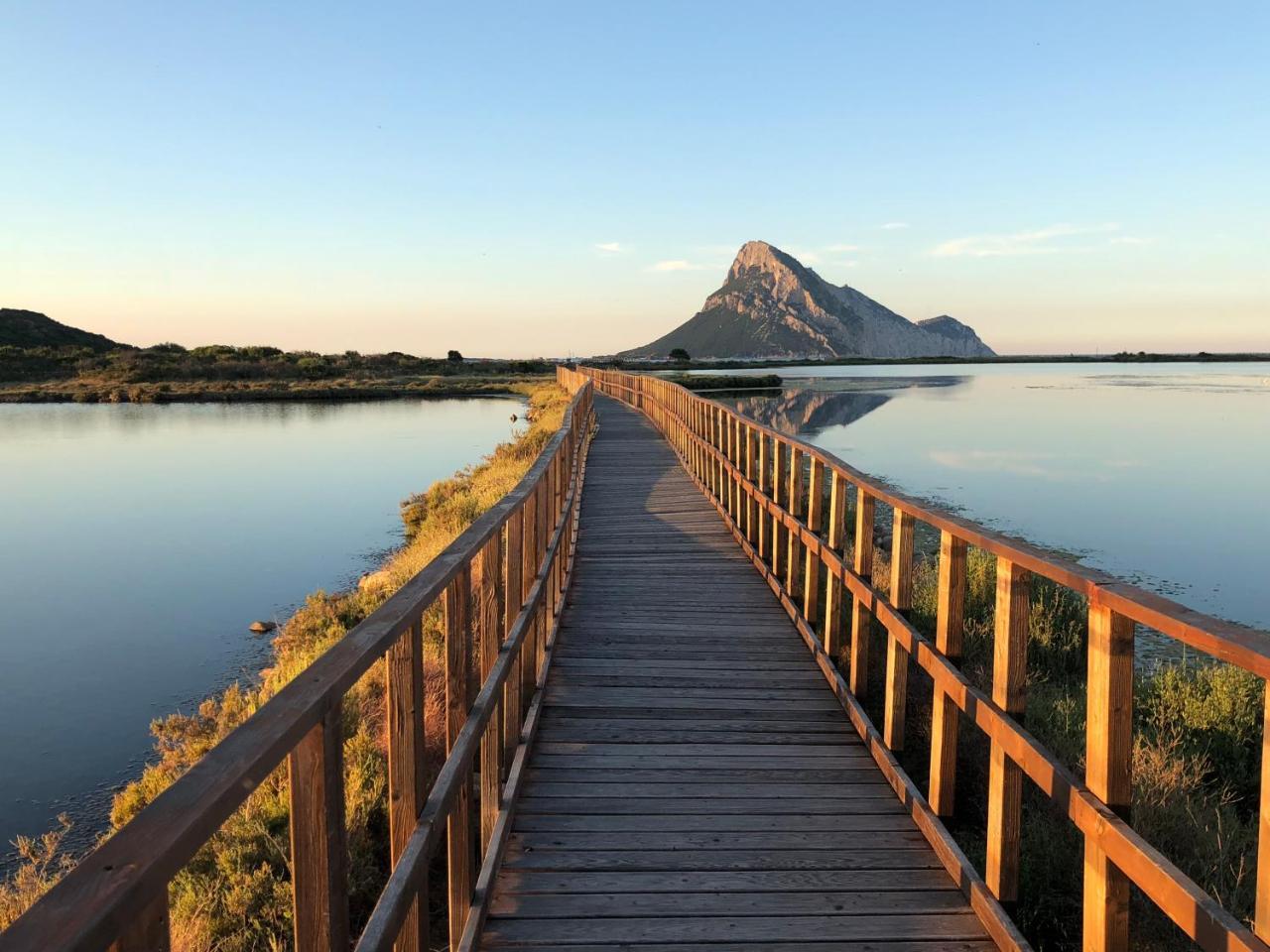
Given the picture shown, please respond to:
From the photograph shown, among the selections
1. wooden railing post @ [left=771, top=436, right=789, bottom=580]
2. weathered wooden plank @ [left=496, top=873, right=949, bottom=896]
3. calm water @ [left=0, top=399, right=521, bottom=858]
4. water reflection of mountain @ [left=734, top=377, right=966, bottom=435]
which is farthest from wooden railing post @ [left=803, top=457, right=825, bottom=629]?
water reflection of mountain @ [left=734, top=377, right=966, bottom=435]

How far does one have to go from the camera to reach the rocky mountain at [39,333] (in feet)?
371

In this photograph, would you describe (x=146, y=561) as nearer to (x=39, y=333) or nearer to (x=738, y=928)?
(x=738, y=928)

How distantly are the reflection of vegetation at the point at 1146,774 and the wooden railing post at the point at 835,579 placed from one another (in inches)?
21.3

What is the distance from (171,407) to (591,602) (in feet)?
160

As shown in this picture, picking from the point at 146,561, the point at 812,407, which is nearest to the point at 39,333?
the point at 812,407

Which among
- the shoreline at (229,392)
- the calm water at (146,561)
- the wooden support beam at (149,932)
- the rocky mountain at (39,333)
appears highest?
the rocky mountain at (39,333)

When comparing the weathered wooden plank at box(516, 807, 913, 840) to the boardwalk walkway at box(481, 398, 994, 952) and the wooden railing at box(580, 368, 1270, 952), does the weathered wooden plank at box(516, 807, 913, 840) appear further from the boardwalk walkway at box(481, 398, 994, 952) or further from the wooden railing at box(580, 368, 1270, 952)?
the wooden railing at box(580, 368, 1270, 952)

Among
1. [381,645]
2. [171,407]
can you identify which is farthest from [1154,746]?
[171,407]

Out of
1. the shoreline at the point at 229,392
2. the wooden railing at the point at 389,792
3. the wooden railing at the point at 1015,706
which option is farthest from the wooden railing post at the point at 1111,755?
the shoreline at the point at 229,392

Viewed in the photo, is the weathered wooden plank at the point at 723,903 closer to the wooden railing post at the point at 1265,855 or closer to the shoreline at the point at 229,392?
the wooden railing post at the point at 1265,855

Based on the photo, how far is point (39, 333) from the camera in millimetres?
A: 118625

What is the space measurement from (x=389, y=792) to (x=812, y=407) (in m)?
47.4

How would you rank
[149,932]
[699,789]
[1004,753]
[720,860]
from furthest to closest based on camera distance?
[699,789]
[720,860]
[1004,753]
[149,932]

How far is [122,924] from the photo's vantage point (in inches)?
39.6
